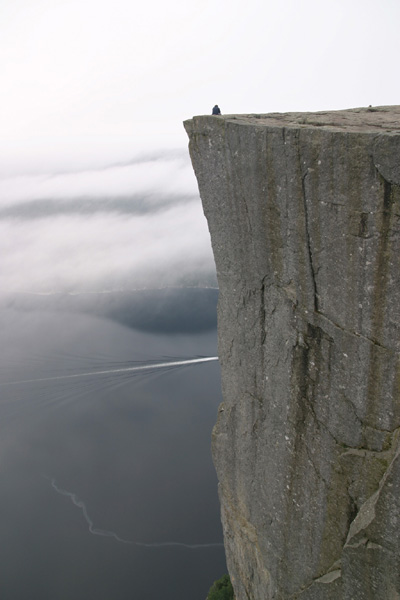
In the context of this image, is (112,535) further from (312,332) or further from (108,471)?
(312,332)

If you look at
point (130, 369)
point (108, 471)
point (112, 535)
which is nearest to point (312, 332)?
point (112, 535)

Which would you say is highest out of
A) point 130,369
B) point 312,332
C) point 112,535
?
point 312,332

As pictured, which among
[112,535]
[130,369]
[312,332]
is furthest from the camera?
[130,369]

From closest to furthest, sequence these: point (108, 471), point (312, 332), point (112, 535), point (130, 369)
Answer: point (312, 332) < point (112, 535) < point (108, 471) < point (130, 369)

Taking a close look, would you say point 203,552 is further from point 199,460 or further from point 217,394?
point 217,394

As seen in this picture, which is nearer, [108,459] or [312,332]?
[312,332]

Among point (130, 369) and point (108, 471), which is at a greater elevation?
point (130, 369)

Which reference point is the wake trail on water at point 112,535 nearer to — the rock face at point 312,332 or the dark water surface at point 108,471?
the dark water surface at point 108,471
